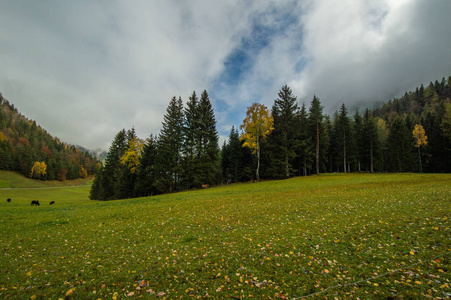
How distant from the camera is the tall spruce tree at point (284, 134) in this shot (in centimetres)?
3894

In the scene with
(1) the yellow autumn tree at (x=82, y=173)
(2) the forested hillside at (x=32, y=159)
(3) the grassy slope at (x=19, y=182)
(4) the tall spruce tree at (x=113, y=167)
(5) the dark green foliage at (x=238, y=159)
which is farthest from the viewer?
(1) the yellow autumn tree at (x=82, y=173)

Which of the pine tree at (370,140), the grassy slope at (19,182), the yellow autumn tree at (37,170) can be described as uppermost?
the pine tree at (370,140)

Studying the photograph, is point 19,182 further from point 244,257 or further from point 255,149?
point 244,257

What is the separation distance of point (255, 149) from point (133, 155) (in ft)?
94.3

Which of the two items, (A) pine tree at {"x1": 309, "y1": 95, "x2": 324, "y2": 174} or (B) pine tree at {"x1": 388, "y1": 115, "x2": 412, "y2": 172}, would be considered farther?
(B) pine tree at {"x1": 388, "y1": 115, "x2": 412, "y2": 172}

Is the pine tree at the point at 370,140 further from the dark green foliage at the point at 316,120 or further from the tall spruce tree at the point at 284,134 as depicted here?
the tall spruce tree at the point at 284,134

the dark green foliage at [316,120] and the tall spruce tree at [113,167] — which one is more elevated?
the dark green foliage at [316,120]

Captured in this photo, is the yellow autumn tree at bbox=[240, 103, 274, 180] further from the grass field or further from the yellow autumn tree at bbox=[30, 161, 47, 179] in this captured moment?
the yellow autumn tree at bbox=[30, 161, 47, 179]

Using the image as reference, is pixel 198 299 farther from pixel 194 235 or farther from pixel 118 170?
pixel 118 170

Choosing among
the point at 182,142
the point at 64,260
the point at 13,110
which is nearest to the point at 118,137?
the point at 182,142

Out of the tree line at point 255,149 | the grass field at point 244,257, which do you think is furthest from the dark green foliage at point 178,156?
the grass field at point 244,257

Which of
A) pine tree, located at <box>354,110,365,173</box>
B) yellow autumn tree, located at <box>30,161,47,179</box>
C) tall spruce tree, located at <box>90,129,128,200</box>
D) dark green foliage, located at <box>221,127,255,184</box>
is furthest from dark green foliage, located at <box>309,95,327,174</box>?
yellow autumn tree, located at <box>30,161,47,179</box>

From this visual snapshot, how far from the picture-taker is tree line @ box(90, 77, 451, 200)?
120 feet

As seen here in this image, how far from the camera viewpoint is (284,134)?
3894cm
